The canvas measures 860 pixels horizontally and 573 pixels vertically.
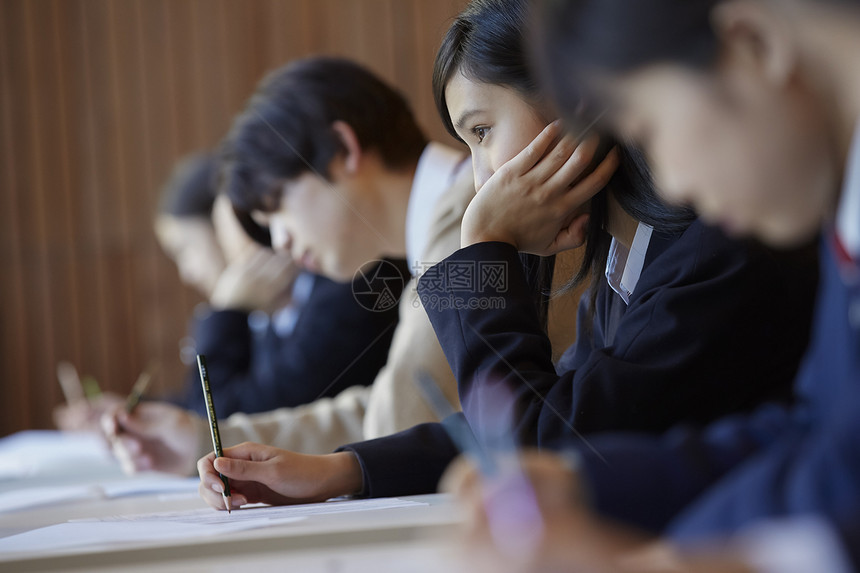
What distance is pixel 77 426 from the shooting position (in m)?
Answer: 1.96

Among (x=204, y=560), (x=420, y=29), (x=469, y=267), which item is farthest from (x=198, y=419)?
(x=420, y=29)

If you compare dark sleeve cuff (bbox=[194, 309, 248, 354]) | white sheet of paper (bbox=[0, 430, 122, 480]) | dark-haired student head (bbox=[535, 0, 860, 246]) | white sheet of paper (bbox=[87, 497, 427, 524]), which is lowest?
white sheet of paper (bbox=[0, 430, 122, 480])

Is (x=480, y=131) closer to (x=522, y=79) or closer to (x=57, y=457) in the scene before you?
(x=522, y=79)

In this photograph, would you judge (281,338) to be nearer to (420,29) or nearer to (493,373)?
(420,29)

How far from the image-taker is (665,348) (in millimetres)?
674

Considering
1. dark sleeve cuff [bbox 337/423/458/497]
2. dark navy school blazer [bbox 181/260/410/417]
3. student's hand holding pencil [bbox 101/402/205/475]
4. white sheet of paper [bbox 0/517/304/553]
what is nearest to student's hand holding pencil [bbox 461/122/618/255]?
dark sleeve cuff [bbox 337/423/458/497]

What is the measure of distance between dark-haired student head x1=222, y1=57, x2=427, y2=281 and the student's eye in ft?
1.42

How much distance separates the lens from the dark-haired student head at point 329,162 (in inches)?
50.7

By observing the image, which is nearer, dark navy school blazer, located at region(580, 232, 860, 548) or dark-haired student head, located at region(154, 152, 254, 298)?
dark navy school blazer, located at region(580, 232, 860, 548)

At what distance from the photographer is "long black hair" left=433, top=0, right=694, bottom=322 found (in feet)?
2.39

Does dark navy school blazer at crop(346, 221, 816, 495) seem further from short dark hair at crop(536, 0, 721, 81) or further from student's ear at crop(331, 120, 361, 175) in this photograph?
student's ear at crop(331, 120, 361, 175)

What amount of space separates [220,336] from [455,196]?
0.97 meters

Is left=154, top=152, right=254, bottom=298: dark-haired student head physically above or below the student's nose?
below

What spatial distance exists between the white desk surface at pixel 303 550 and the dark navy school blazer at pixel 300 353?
0.67 m
